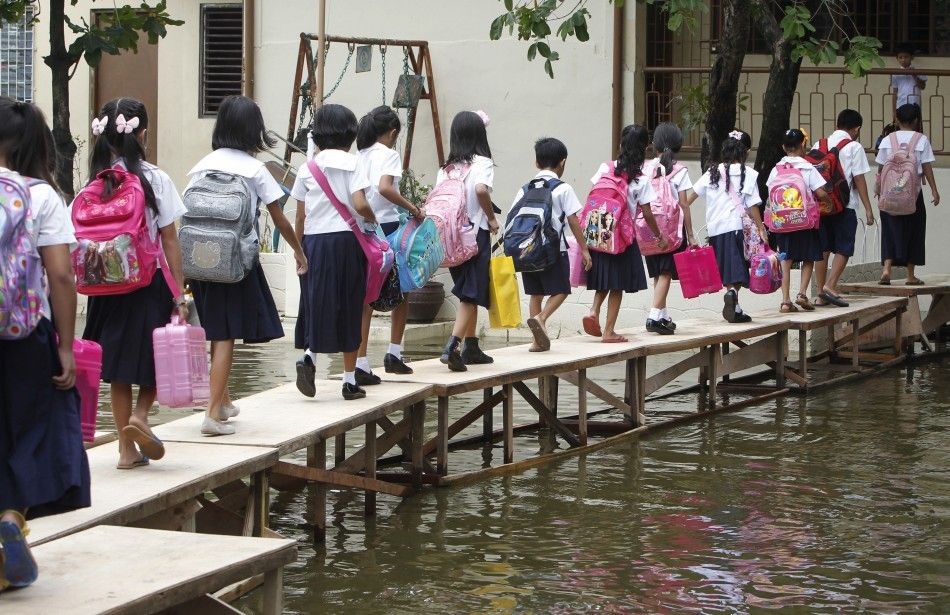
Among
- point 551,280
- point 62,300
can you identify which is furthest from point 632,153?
point 62,300

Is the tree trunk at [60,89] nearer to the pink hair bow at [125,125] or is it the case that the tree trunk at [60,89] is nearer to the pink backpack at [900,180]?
the pink hair bow at [125,125]

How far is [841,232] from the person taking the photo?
12688 mm

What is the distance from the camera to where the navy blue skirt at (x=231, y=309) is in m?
6.48

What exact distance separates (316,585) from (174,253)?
58.2 inches

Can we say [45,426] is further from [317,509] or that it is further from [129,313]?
[317,509]

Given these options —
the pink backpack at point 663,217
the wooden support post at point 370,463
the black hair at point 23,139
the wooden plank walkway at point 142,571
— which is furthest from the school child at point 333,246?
the pink backpack at point 663,217

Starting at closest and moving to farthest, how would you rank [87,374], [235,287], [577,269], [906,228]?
1. [87,374]
2. [235,287]
3. [577,269]
4. [906,228]

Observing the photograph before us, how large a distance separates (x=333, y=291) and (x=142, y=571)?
3.14 metres

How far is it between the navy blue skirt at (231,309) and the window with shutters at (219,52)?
1221cm

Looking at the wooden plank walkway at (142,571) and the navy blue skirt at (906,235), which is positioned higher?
the navy blue skirt at (906,235)

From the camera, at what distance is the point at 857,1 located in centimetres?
1752

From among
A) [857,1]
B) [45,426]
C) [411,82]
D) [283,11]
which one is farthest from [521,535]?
[857,1]

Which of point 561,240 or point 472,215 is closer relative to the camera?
point 472,215

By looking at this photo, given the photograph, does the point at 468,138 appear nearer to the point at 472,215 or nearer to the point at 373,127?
the point at 472,215
